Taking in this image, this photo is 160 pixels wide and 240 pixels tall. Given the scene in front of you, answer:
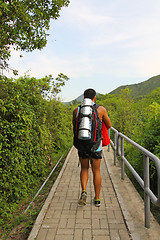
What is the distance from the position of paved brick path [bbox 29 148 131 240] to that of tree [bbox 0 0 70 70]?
2940mm

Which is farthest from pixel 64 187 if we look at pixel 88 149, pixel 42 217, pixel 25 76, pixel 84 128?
pixel 25 76

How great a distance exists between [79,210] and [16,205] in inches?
50.6

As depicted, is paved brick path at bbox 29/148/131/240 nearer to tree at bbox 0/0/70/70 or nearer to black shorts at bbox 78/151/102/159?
black shorts at bbox 78/151/102/159

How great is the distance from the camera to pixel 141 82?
184m

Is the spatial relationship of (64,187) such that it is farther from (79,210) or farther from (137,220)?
(137,220)

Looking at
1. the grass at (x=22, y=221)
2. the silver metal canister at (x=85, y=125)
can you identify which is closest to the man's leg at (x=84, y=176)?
the silver metal canister at (x=85, y=125)

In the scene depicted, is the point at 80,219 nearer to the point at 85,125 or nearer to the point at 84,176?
the point at 84,176

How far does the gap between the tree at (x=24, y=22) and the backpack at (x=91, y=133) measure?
207 centimetres

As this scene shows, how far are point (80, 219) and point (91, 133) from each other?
48.9 inches

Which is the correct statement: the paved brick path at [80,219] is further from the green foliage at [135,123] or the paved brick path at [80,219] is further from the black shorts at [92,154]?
the green foliage at [135,123]

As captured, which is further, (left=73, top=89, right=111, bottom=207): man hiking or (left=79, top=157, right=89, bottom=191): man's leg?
(left=79, top=157, right=89, bottom=191): man's leg

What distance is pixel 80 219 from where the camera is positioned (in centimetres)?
311

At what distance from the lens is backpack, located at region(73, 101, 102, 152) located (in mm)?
3176

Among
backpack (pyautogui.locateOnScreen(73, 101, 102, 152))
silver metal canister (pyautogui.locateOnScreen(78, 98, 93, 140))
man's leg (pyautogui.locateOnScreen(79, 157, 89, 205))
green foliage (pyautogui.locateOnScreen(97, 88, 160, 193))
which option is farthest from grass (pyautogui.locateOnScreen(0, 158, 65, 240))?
green foliage (pyautogui.locateOnScreen(97, 88, 160, 193))
